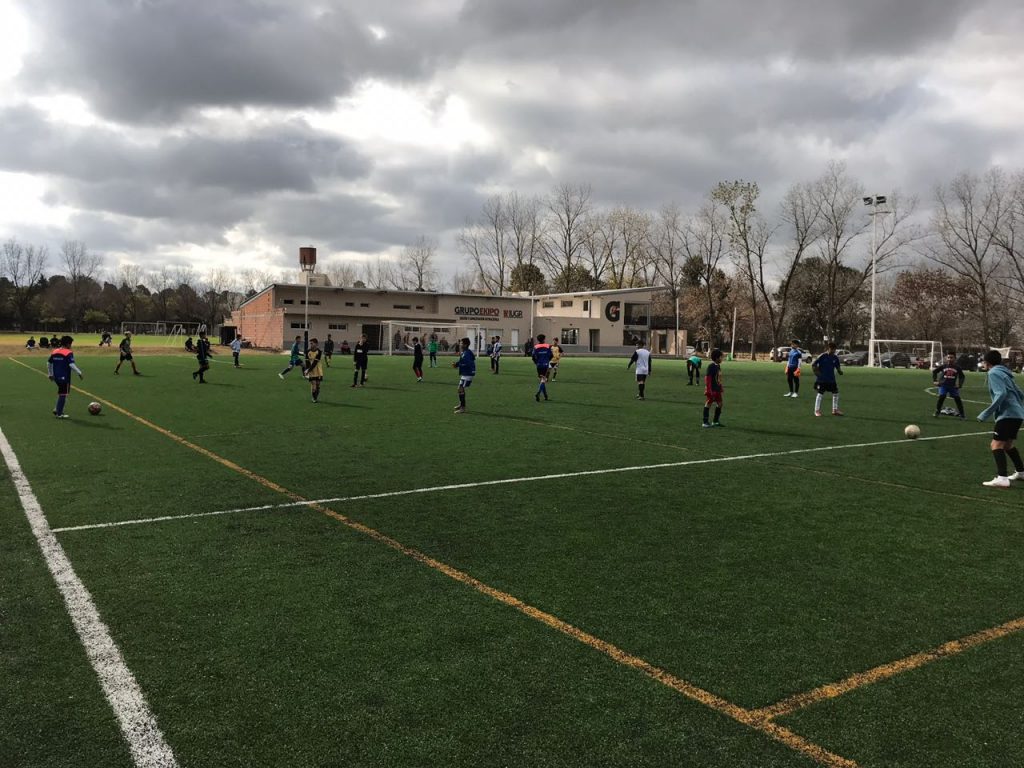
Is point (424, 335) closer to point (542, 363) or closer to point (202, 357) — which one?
point (202, 357)

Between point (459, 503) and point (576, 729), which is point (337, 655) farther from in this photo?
point (459, 503)


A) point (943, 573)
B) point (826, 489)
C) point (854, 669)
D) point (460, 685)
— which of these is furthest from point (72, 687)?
point (826, 489)

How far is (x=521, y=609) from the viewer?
16.5 feet

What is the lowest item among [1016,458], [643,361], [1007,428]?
[1016,458]

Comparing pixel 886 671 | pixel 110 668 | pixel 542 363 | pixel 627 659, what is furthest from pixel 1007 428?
pixel 542 363

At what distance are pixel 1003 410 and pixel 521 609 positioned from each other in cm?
808

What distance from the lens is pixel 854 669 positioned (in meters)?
4.19

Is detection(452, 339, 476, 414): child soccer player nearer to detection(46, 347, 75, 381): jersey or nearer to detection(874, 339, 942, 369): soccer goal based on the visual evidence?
detection(46, 347, 75, 381): jersey

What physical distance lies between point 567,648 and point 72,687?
2913mm

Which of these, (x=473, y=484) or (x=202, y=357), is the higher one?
(x=202, y=357)

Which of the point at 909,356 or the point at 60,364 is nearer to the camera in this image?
the point at 60,364

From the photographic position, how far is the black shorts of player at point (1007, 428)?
9.29 m

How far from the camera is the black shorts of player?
9.29 m

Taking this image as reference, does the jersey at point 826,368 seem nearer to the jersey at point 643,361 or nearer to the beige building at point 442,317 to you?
the jersey at point 643,361
